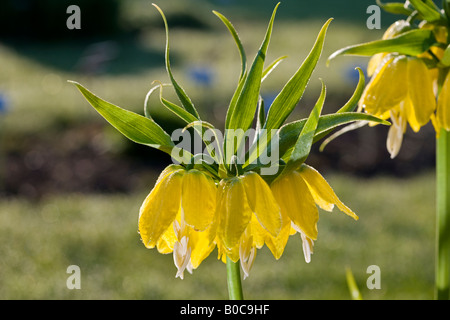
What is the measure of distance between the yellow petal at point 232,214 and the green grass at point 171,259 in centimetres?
140

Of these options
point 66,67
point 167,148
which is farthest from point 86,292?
point 66,67

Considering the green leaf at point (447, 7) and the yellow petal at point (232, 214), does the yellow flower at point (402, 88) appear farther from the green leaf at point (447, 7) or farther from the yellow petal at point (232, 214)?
the yellow petal at point (232, 214)

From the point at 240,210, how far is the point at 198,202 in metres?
0.04

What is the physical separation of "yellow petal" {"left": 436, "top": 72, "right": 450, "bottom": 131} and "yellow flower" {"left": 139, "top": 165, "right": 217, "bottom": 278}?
1.14 feet

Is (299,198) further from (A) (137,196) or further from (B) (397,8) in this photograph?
(A) (137,196)

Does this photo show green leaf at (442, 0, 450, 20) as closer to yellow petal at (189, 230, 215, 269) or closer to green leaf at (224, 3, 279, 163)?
green leaf at (224, 3, 279, 163)

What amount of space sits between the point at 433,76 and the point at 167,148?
1.42ft

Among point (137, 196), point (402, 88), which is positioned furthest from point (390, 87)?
point (137, 196)

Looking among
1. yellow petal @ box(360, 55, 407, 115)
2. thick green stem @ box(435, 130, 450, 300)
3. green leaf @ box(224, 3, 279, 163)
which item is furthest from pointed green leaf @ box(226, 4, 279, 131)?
thick green stem @ box(435, 130, 450, 300)

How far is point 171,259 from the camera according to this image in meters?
2.41

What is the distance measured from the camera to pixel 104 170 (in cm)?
331

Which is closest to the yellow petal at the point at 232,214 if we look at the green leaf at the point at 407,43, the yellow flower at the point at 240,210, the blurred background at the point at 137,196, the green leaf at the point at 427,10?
the yellow flower at the point at 240,210

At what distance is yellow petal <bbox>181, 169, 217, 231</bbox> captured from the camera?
69 cm

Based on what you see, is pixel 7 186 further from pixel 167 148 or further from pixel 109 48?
pixel 109 48
